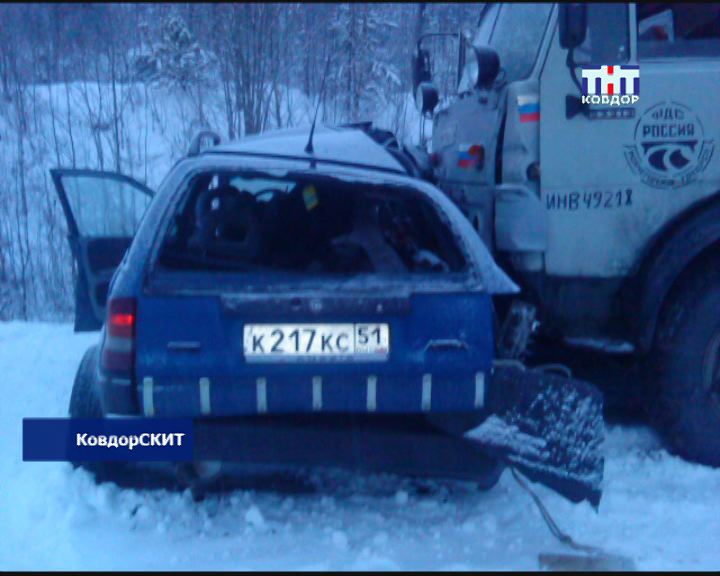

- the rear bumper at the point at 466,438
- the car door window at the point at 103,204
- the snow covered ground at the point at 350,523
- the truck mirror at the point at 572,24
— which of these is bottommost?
the snow covered ground at the point at 350,523

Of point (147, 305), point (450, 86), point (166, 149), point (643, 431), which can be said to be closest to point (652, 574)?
point (643, 431)

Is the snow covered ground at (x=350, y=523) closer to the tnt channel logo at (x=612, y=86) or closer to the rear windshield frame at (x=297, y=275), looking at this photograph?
the rear windshield frame at (x=297, y=275)

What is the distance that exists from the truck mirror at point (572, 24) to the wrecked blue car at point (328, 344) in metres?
0.93

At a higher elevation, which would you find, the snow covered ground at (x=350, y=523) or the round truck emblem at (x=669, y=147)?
the round truck emblem at (x=669, y=147)

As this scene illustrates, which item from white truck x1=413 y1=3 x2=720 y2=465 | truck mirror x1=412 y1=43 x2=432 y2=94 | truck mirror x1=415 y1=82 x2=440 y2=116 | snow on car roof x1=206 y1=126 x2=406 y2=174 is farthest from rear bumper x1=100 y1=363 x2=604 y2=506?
truck mirror x1=412 y1=43 x2=432 y2=94

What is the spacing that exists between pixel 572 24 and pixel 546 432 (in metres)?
A: 1.84

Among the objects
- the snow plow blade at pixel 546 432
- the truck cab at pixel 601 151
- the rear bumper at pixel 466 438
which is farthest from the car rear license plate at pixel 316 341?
the truck cab at pixel 601 151

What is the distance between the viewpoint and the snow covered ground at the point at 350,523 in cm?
358

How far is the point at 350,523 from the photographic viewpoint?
391 cm

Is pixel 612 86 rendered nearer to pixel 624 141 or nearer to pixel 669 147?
pixel 624 141

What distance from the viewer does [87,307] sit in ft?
16.7

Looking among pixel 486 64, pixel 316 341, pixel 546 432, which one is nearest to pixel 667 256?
pixel 546 432

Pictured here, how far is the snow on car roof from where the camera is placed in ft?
12.6
